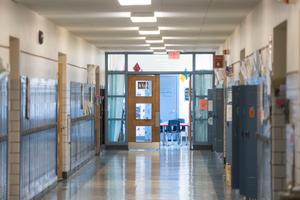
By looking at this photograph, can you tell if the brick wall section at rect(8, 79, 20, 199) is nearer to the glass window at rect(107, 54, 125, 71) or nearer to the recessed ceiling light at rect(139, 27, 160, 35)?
the recessed ceiling light at rect(139, 27, 160, 35)

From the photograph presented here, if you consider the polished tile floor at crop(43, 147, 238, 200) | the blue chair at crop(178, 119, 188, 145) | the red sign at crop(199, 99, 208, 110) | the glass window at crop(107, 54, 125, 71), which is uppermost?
the glass window at crop(107, 54, 125, 71)

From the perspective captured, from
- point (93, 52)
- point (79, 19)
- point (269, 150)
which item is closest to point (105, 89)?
point (93, 52)

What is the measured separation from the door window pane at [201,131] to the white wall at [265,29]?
6.09 meters

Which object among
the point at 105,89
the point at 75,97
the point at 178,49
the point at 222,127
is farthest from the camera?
the point at 105,89

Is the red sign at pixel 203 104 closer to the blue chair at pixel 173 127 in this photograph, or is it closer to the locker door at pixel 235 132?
the blue chair at pixel 173 127

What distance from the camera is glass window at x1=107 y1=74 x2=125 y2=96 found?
18.5m

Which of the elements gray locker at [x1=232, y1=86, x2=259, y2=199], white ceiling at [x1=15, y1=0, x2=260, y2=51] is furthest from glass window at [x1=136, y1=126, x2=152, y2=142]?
gray locker at [x1=232, y1=86, x2=259, y2=199]

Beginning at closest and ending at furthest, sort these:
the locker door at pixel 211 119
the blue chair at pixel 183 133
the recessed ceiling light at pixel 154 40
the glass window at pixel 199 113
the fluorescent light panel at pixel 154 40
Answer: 1. the recessed ceiling light at pixel 154 40
2. the fluorescent light panel at pixel 154 40
3. the locker door at pixel 211 119
4. the glass window at pixel 199 113
5. the blue chair at pixel 183 133

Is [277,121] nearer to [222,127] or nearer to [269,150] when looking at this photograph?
[269,150]

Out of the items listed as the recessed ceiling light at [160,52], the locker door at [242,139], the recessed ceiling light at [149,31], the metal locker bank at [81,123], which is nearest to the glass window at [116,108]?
the recessed ceiling light at [160,52]

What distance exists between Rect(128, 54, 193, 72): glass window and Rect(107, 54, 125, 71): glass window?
0.22 metres

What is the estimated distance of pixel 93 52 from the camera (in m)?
16.0

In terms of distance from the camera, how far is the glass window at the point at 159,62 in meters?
18.6

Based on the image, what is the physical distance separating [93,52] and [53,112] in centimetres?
554
